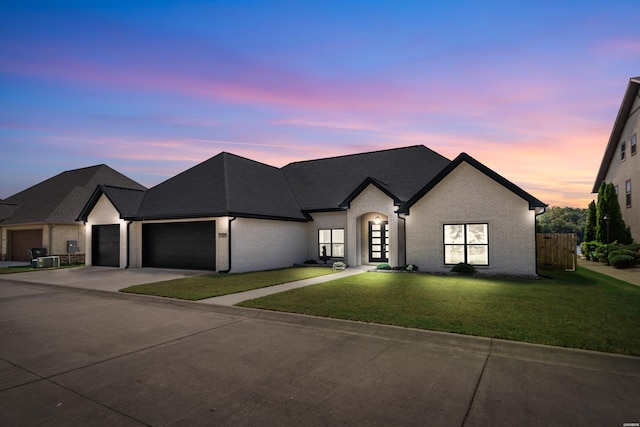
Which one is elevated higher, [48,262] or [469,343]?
[469,343]

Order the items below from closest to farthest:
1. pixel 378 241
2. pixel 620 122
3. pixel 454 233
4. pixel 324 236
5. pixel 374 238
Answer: pixel 454 233, pixel 378 241, pixel 374 238, pixel 324 236, pixel 620 122

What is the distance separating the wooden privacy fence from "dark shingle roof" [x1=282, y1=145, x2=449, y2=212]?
A: 23.8 ft

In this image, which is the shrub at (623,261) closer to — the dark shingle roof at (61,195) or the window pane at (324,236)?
the window pane at (324,236)

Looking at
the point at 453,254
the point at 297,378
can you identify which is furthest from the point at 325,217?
the point at 297,378

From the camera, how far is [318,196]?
23828mm

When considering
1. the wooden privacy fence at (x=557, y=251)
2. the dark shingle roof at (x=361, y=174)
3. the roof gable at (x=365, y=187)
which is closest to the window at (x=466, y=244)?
the roof gable at (x=365, y=187)

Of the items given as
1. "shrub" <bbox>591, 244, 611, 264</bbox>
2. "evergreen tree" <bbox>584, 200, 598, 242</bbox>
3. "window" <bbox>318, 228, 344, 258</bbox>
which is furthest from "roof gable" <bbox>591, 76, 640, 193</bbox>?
"window" <bbox>318, 228, 344, 258</bbox>

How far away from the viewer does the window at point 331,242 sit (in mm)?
22156

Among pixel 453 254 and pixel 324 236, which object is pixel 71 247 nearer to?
pixel 324 236

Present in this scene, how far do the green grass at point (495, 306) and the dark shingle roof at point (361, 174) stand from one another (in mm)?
8744

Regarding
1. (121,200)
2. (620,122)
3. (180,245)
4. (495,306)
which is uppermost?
(620,122)

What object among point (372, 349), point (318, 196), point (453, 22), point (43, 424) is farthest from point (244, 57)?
point (43, 424)

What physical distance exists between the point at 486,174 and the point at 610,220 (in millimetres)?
16371

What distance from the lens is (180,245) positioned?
20.8m
